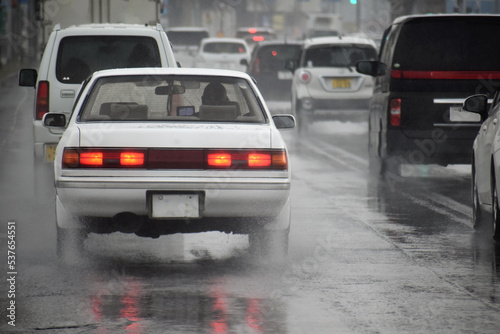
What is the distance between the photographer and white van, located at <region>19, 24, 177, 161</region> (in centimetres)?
1413

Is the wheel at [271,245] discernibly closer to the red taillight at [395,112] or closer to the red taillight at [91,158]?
the red taillight at [91,158]

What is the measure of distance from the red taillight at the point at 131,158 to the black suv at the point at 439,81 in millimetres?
6223

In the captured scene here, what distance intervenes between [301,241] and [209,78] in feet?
5.04

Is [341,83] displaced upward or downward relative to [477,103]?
downward

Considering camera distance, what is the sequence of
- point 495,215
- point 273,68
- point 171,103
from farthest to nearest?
point 273,68 < point 171,103 < point 495,215

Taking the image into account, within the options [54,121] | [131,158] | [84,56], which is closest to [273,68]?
[84,56]

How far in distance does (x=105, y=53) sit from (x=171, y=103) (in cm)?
473

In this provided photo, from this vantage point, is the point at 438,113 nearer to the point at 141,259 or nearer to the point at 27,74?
the point at 27,74

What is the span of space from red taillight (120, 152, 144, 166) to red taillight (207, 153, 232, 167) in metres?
0.46

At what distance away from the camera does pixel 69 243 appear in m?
9.01

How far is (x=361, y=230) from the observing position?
10.8m

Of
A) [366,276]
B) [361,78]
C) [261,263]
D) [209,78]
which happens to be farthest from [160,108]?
[361,78]

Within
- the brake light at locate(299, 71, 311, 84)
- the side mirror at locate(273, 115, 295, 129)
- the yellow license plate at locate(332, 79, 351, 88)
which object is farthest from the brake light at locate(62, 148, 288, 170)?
the brake light at locate(299, 71, 311, 84)

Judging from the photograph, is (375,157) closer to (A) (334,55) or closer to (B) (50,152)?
(B) (50,152)
